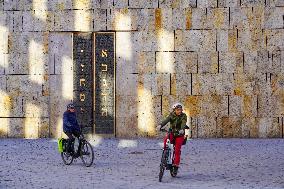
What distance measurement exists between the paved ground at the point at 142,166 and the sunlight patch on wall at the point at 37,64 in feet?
9.44

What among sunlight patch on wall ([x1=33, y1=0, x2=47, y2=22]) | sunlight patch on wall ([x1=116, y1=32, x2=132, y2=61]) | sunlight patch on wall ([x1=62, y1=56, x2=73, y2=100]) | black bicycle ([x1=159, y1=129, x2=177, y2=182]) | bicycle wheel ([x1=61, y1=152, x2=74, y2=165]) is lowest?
bicycle wheel ([x1=61, y1=152, x2=74, y2=165])

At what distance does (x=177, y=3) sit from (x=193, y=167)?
35.4 feet

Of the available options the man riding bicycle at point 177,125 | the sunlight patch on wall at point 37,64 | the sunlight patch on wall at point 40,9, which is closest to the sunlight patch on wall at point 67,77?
the sunlight patch on wall at point 37,64

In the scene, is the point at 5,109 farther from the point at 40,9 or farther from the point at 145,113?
the point at 145,113

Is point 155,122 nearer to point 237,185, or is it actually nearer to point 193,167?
point 193,167

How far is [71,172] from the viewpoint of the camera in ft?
48.3

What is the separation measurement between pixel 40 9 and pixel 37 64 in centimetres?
240

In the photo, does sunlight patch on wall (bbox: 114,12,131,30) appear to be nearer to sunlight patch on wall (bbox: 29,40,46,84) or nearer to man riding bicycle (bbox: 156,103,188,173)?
sunlight patch on wall (bbox: 29,40,46,84)

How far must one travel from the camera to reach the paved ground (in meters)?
12.8

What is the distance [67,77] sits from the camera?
2473 cm

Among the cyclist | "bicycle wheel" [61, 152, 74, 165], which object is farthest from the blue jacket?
"bicycle wheel" [61, 152, 74, 165]

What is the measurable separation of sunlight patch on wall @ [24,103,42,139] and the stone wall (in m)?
0.04

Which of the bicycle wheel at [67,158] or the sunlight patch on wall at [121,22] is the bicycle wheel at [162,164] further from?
the sunlight patch on wall at [121,22]

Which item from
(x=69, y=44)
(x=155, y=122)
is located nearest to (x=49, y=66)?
(x=69, y=44)
